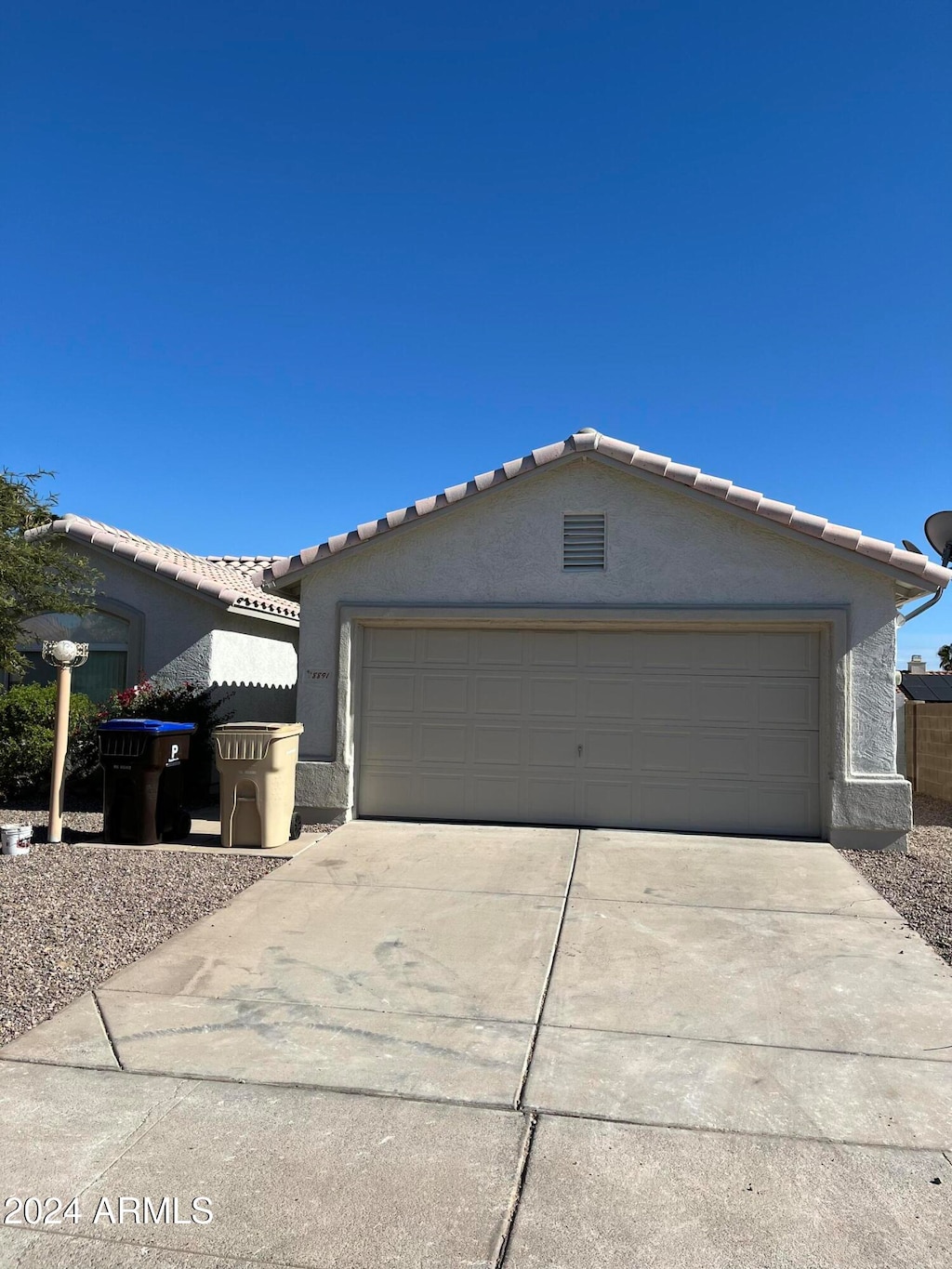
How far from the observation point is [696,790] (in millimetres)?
9922

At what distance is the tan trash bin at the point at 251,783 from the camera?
9133 millimetres

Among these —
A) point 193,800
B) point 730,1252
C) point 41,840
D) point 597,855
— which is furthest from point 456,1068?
point 193,800

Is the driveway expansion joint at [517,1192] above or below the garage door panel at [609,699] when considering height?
below

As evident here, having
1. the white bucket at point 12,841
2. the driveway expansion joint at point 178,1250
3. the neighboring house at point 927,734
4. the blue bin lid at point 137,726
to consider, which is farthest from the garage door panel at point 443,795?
the neighboring house at point 927,734

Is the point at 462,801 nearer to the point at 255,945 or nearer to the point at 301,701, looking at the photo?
the point at 301,701

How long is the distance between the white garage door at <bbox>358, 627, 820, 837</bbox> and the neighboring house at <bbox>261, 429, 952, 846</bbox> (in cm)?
2

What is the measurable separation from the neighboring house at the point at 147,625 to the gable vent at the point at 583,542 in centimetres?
461

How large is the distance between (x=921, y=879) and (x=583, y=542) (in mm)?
4618

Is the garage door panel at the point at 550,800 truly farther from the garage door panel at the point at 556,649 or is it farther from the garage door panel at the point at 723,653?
the garage door panel at the point at 723,653

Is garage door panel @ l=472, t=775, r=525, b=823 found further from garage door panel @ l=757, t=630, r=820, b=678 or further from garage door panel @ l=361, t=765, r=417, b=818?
garage door panel @ l=757, t=630, r=820, b=678

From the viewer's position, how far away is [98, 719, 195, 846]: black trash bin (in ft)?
30.6

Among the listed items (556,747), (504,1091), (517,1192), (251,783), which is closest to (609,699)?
(556,747)

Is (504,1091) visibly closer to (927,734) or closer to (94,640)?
(94,640)

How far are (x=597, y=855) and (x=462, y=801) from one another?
204cm
